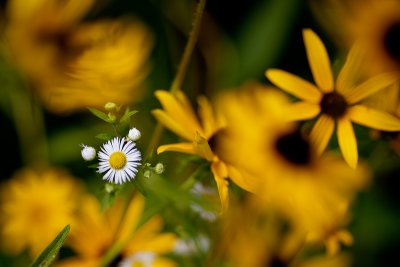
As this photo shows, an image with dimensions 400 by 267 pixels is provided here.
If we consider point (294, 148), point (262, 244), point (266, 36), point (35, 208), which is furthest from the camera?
point (266, 36)

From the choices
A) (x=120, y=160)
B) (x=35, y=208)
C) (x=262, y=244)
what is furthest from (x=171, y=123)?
(x=35, y=208)

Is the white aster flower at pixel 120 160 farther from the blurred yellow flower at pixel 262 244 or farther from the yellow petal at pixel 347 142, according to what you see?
the blurred yellow flower at pixel 262 244

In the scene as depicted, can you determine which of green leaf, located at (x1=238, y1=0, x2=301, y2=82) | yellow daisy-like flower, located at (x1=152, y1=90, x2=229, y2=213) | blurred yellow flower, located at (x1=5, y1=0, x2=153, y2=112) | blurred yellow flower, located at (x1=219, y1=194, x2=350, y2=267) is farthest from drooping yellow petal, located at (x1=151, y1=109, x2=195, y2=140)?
green leaf, located at (x1=238, y1=0, x2=301, y2=82)

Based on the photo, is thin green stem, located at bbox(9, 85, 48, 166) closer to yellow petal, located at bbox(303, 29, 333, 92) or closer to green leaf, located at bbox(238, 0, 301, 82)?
green leaf, located at bbox(238, 0, 301, 82)

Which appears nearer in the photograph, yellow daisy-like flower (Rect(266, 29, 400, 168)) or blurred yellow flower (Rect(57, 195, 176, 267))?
yellow daisy-like flower (Rect(266, 29, 400, 168))

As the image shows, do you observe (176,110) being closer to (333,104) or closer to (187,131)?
(187,131)

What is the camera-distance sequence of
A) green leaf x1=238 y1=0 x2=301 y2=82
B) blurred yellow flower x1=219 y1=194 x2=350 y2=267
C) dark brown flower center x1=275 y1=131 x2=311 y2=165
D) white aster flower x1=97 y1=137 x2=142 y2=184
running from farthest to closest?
green leaf x1=238 y1=0 x2=301 y2=82, blurred yellow flower x1=219 y1=194 x2=350 y2=267, dark brown flower center x1=275 y1=131 x2=311 y2=165, white aster flower x1=97 y1=137 x2=142 y2=184
